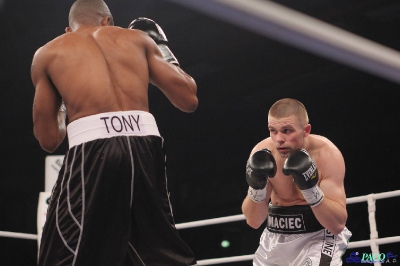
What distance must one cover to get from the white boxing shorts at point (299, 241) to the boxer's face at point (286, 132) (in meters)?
0.25

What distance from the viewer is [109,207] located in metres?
1.64

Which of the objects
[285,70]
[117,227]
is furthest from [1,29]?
[117,227]

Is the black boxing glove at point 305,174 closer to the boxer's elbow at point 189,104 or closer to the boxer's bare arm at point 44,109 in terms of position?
the boxer's elbow at point 189,104

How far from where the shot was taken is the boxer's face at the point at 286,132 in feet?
7.71

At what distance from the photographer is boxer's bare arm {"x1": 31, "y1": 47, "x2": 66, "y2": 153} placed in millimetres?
1734

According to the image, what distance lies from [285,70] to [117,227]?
8285 mm

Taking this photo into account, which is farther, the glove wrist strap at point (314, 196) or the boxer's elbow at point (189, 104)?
the glove wrist strap at point (314, 196)

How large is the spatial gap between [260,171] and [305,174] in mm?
185

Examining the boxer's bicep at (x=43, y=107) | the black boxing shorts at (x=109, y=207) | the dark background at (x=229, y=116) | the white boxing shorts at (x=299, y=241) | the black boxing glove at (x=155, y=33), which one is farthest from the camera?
the dark background at (x=229, y=116)

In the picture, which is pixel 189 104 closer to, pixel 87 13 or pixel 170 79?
pixel 170 79

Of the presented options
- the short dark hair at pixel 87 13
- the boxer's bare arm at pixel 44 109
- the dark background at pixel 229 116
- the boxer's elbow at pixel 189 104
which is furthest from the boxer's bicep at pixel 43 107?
the dark background at pixel 229 116

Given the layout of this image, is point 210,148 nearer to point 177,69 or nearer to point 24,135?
point 24,135

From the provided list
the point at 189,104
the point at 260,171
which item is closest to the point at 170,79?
the point at 189,104

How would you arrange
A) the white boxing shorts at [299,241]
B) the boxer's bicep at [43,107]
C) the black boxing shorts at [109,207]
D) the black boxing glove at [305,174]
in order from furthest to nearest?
the white boxing shorts at [299,241] → the black boxing glove at [305,174] → the boxer's bicep at [43,107] → the black boxing shorts at [109,207]
